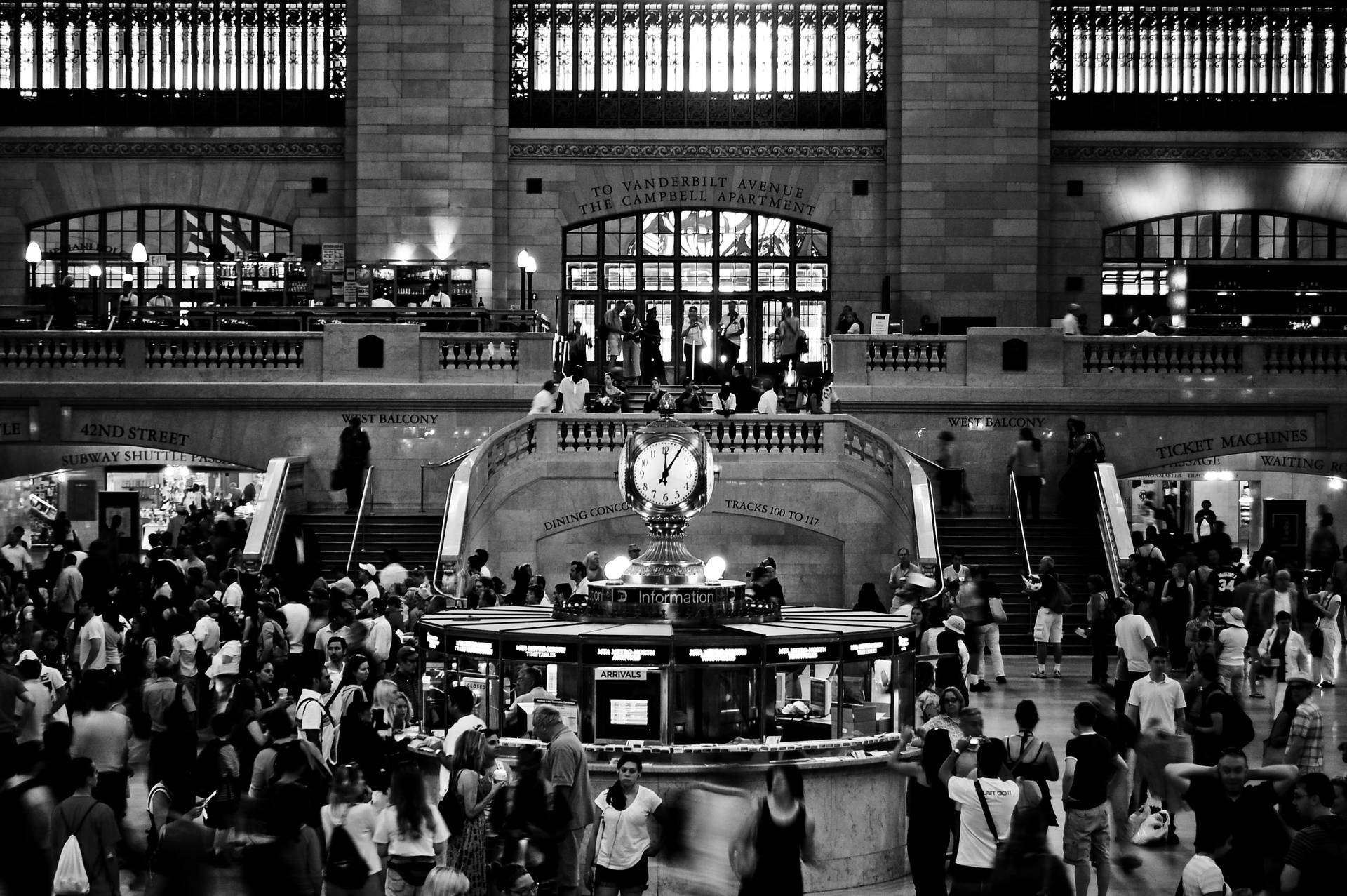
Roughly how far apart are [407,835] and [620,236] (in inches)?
1109

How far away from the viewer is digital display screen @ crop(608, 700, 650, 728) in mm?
12984

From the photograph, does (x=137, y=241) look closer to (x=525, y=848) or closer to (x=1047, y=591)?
(x=1047, y=591)

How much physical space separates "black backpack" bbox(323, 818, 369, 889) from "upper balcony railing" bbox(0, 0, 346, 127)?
28668mm

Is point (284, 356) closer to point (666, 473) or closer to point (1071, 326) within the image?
point (1071, 326)

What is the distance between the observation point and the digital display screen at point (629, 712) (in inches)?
511

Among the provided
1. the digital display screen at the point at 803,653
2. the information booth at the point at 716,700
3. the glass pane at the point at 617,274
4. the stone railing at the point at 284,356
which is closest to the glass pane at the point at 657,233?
the glass pane at the point at 617,274

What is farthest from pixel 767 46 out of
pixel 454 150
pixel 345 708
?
pixel 345 708

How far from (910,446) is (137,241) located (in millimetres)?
16349

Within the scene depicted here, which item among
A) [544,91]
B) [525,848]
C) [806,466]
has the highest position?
[544,91]

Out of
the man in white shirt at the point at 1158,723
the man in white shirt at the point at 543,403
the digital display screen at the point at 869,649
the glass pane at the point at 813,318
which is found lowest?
the man in white shirt at the point at 1158,723

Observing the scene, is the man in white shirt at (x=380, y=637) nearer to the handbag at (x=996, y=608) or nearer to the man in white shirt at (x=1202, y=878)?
the handbag at (x=996, y=608)

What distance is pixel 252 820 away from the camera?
32.8 ft

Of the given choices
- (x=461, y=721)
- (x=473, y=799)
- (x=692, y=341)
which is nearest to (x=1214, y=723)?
(x=461, y=721)

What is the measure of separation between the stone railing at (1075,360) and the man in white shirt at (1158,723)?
1561 cm
